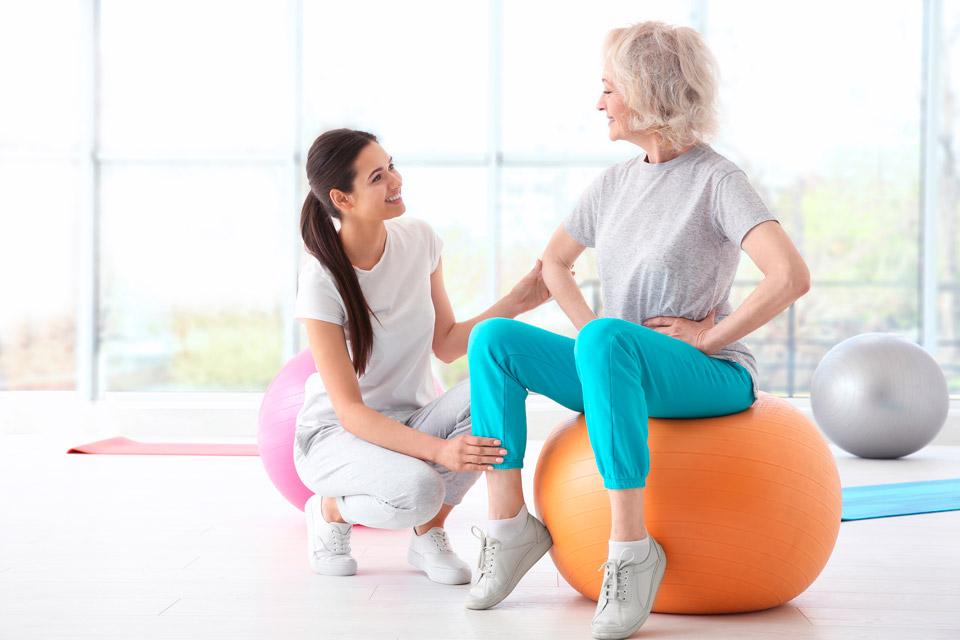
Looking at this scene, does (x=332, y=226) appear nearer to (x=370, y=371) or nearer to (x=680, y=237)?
(x=370, y=371)

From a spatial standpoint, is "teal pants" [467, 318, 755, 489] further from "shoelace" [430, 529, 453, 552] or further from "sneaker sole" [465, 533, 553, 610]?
"shoelace" [430, 529, 453, 552]

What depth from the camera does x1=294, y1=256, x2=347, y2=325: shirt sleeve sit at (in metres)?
2.32

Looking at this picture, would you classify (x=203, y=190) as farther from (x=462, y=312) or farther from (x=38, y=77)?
(x=462, y=312)

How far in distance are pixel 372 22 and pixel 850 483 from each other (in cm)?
381

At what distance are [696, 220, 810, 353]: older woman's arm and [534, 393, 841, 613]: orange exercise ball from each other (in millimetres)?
212

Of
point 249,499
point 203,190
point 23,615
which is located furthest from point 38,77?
point 23,615

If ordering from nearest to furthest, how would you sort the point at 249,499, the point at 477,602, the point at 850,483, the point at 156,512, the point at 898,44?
the point at 477,602 → the point at 156,512 → the point at 249,499 → the point at 850,483 → the point at 898,44

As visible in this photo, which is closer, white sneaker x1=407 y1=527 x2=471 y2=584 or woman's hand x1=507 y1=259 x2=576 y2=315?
white sneaker x1=407 y1=527 x2=471 y2=584

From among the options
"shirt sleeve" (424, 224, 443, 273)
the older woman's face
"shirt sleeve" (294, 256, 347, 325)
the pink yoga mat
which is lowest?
the pink yoga mat

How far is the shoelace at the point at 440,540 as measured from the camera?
95.7 inches

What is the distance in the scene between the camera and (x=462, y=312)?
234 inches

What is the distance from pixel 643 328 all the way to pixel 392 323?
761 mm

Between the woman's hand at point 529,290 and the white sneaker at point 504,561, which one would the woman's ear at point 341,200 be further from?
the white sneaker at point 504,561

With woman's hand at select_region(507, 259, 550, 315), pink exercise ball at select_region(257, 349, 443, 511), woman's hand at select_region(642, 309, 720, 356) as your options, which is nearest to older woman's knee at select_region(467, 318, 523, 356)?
woman's hand at select_region(642, 309, 720, 356)
